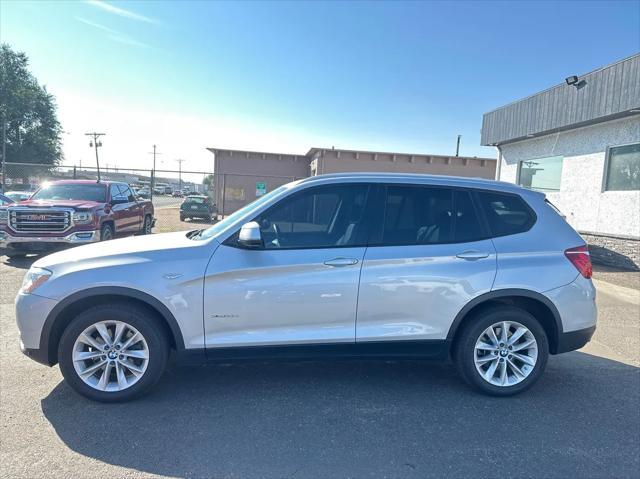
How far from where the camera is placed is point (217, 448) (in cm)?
285

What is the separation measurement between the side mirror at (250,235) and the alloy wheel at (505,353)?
6.86 feet

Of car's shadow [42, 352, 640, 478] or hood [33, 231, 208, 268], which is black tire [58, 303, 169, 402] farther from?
hood [33, 231, 208, 268]

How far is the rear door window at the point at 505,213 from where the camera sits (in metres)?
3.79

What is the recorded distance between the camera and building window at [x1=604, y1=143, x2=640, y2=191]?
1057 centimetres

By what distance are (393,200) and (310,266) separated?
3.14 feet

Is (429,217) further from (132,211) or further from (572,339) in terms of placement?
(132,211)

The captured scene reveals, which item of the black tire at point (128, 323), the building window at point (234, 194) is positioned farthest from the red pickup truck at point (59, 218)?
the building window at point (234, 194)

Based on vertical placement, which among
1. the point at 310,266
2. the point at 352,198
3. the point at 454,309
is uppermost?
the point at 352,198

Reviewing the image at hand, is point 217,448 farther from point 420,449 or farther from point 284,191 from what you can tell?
point 284,191

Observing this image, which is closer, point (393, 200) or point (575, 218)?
point (393, 200)

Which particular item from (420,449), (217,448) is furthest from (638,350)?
(217,448)

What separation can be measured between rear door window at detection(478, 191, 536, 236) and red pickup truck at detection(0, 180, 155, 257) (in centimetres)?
825

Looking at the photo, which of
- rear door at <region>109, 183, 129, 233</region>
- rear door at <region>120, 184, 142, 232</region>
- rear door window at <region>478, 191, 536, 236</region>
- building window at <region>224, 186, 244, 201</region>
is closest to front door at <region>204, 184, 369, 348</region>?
rear door window at <region>478, 191, 536, 236</region>

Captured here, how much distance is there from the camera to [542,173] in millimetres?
14461
